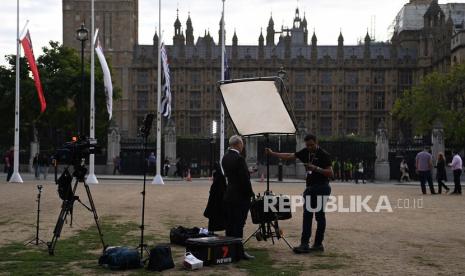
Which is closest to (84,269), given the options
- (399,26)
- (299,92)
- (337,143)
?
(337,143)

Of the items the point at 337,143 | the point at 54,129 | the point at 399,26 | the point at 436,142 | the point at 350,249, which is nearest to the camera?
the point at 350,249

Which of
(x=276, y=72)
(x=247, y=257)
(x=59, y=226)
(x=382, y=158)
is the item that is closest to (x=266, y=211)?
(x=247, y=257)

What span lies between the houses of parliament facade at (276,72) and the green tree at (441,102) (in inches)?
932

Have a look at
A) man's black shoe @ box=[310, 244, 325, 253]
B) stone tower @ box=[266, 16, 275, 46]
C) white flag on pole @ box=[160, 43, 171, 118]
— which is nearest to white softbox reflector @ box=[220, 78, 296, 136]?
man's black shoe @ box=[310, 244, 325, 253]

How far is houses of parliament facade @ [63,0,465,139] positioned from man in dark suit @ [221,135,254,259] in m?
66.1

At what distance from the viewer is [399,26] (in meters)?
87.0

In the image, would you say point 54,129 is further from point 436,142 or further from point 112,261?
point 112,261

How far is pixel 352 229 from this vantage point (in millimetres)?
12688

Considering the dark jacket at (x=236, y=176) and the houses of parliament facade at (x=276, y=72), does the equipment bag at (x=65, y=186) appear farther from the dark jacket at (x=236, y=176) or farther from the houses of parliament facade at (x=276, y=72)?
the houses of parliament facade at (x=276, y=72)

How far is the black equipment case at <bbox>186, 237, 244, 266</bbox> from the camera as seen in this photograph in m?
8.64

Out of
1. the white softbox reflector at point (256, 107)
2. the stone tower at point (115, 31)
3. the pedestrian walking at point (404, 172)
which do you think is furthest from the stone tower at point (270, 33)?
the white softbox reflector at point (256, 107)

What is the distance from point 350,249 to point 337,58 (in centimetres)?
6939

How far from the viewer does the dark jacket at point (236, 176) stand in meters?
9.42

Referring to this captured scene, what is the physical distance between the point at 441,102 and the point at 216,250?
45.1 m
